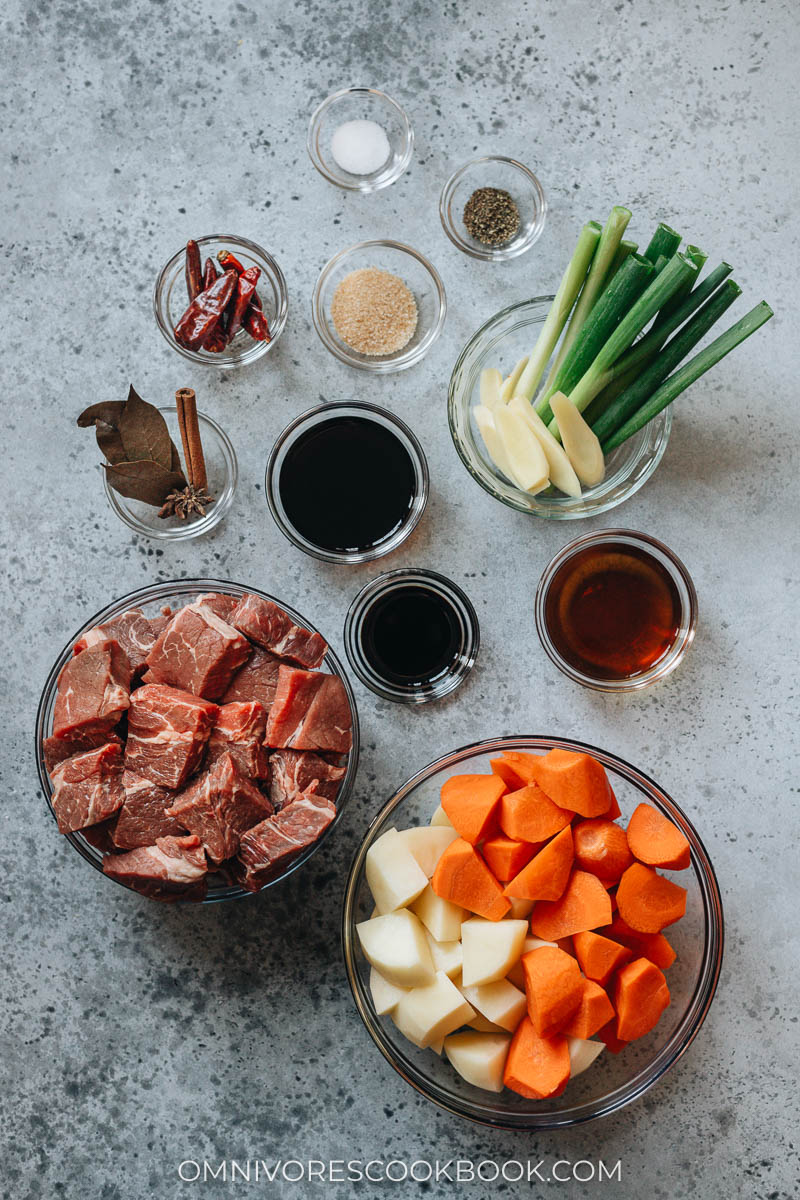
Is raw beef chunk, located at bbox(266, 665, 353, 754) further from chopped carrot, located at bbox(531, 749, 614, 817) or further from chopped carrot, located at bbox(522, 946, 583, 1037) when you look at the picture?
chopped carrot, located at bbox(522, 946, 583, 1037)

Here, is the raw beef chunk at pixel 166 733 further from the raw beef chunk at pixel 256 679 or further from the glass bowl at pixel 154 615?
the glass bowl at pixel 154 615

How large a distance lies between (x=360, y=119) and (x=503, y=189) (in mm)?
345

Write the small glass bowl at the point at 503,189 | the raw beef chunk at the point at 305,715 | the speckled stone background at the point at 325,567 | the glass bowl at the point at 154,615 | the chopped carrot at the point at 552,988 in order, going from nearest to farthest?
Result: the chopped carrot at the point at 552,988
the raw beef chunk at the point at 305,715
the glass bowl at the point at 154,615
the speckled stone background at the point at 325,567
the small glass bowl at the point at 503,189

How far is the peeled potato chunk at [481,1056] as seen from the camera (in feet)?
5.04

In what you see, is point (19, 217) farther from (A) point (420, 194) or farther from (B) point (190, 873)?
(B) point (190, 873)

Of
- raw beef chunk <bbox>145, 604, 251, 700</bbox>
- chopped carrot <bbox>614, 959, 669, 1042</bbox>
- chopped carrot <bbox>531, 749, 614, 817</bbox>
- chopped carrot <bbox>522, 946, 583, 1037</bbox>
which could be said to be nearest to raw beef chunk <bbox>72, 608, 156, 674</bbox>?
raw beef chunk <bbox>145, 604, 251, 700</bbox>

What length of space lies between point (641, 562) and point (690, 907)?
0.69 metres

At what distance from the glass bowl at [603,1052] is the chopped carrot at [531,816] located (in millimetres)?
153

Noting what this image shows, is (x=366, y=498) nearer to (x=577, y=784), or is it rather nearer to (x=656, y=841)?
(x=577, y=784)

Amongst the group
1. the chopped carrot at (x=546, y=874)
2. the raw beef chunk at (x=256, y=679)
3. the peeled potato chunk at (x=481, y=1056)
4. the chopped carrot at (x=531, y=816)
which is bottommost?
the peeled potato chunk at (x=481, y=1056)

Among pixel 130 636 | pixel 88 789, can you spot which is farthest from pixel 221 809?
pixel 130 636

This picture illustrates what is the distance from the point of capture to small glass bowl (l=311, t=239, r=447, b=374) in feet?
6.11

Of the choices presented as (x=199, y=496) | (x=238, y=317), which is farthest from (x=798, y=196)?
(x=199, y=496)

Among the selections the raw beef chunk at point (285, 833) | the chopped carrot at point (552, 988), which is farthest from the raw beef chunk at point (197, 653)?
the chopped carrot at point (552, 988)
